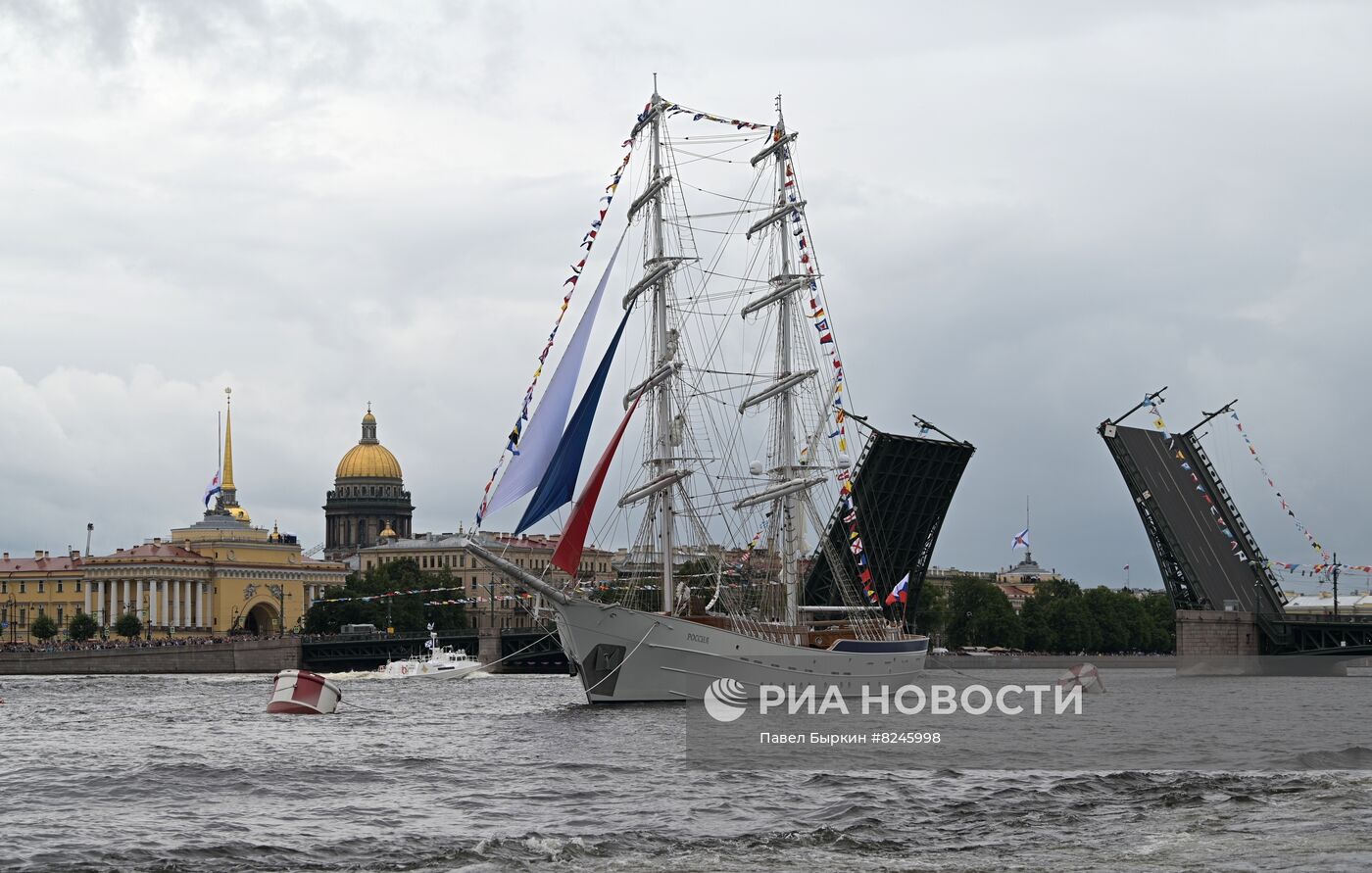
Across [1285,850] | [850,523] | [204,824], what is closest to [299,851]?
[204,824]

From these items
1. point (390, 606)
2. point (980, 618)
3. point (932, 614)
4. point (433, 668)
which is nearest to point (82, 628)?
point (390, 606)

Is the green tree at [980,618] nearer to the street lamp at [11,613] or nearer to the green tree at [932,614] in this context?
the green tree at [932,614]

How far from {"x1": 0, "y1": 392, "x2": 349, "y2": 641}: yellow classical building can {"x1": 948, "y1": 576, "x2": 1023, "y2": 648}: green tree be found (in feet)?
115

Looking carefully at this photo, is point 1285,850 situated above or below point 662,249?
below

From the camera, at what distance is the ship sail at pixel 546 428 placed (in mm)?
A: 34594

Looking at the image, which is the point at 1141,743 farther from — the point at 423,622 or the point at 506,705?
the point at 423,622

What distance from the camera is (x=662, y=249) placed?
39438 mm

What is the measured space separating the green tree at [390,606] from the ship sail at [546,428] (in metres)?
49.5

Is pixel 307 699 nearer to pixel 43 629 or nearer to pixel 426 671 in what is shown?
pixel 426 671

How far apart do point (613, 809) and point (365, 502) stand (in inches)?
4526

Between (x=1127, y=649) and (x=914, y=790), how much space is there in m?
73.1

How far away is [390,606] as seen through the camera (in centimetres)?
8950

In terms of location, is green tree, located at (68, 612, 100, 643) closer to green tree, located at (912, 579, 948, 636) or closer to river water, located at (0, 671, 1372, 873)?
green tree, located at (912, 579, 948, 636)

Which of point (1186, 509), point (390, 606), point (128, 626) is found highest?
point (1186, 509)
